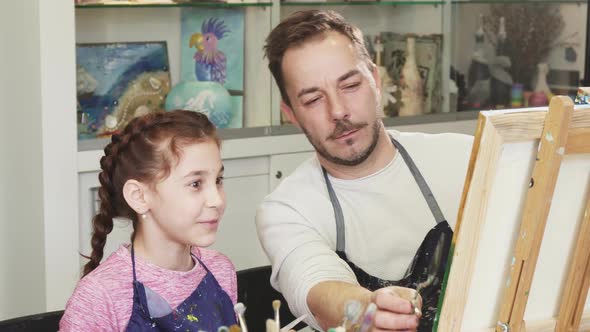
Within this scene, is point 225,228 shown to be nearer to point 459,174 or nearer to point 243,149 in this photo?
point 243,149

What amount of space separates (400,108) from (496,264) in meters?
2.58

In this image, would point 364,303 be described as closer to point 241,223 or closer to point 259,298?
point 259,298

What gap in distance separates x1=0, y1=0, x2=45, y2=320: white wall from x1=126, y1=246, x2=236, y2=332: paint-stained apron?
51.9 inches

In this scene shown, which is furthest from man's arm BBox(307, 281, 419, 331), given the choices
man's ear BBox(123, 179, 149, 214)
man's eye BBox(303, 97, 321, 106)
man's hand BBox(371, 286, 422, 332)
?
man's eye BBox(303, 97, 321, 106)

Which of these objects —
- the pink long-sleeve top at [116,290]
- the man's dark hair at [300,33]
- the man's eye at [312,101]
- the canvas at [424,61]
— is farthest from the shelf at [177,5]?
the pink long-sleeve top at [116,290]

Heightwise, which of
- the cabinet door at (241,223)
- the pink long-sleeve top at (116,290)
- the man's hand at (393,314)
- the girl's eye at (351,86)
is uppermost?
the girl's eye at (351,86)

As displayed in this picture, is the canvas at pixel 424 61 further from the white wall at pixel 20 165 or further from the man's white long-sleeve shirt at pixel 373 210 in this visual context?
the man's white long-sleeve shirt at pixel 373 210

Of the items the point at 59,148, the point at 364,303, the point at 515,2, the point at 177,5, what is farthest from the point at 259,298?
the point at 515,2

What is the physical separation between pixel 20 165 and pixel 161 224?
4.77 feet

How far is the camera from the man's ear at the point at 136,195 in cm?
197

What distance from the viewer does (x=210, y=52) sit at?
3693mm

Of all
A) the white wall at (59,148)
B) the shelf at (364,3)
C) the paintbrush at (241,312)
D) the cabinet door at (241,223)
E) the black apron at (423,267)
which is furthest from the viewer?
the shelf at (364,3)

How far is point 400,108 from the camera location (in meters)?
4.09

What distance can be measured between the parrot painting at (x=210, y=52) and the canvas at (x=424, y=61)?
0.74 metres
